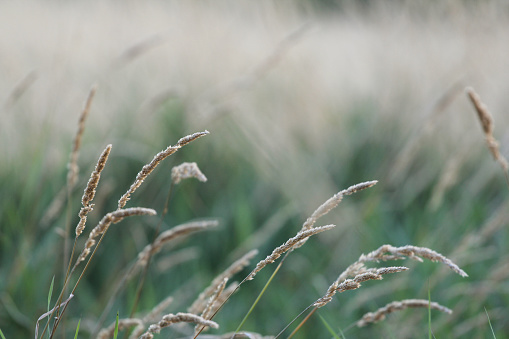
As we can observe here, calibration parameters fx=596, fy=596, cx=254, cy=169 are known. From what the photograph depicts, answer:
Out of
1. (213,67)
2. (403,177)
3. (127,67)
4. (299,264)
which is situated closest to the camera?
(299,264)

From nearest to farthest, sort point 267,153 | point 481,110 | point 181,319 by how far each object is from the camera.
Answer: point 181,319 → point 481,110 → point 267,153

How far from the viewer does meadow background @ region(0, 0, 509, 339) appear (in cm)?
165

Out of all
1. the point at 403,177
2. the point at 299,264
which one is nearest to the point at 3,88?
the point at 299,264

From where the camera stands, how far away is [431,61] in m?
3.07

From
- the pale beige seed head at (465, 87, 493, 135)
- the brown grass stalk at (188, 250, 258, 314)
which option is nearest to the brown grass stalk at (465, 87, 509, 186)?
the pale beige seed head at (465, 87, 493, 135)

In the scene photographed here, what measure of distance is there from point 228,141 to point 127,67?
972mm

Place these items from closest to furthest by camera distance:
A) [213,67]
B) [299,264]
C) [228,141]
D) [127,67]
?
[299,264]
[228,141]
[213,67]
[127,67]

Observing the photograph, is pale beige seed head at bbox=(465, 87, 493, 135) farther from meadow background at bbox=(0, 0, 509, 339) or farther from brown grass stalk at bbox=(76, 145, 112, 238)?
brown grass stalk at bbox=(76, 145, 112, 238)

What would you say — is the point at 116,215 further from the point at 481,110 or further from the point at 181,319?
the point at 481,110

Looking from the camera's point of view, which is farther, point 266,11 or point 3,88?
point 266,11

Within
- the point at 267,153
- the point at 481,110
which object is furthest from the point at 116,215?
the point at 267,153

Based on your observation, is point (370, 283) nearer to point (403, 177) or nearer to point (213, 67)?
point (403, 177)

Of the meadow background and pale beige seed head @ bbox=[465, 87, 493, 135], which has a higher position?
pale beige seed head @ bbox=[465, 87, 493, 135]

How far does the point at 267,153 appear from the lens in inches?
94.9
